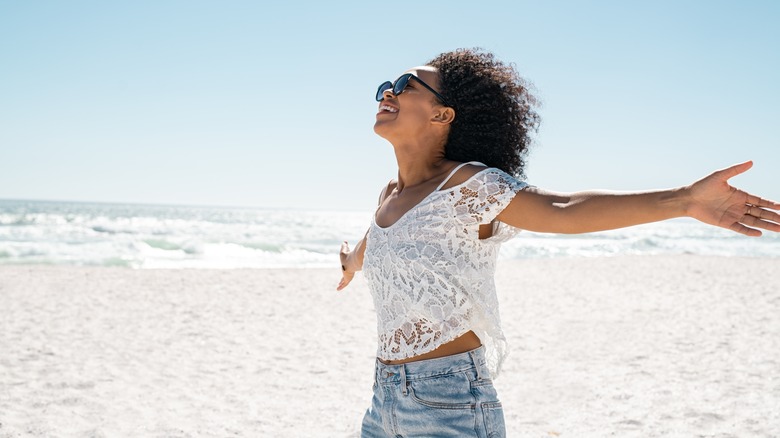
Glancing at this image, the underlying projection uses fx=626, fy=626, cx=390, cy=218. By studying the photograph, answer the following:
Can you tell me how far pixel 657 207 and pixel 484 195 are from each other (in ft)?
1.39

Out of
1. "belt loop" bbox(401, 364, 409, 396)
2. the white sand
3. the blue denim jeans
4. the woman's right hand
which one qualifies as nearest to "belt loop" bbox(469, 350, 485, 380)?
the blue denim jeans

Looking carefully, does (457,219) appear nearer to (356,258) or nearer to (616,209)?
(616,209)

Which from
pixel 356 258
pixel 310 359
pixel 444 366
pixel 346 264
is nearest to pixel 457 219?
pixel 444 366

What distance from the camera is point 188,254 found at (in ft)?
69.0

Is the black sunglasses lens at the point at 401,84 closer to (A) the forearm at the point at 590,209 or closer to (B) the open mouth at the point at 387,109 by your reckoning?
→ (B) the open mouth at the point at 387,109

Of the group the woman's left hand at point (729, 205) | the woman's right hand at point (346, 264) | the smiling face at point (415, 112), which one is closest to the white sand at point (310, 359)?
the woman's right hand at point (346, 264)

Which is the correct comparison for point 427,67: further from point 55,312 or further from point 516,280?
point 516,280

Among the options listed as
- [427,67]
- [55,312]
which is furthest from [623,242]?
[427,67]

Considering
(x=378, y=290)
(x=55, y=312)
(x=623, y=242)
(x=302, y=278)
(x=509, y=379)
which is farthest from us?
(x=623, y=242)

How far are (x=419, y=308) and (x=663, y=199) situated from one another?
0.68 metres

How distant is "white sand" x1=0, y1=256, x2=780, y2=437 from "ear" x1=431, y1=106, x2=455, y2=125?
12.1 ft

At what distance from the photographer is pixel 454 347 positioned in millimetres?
1726

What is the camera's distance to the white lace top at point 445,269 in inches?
66.1

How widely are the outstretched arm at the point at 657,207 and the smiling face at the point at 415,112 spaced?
42 centimetres
